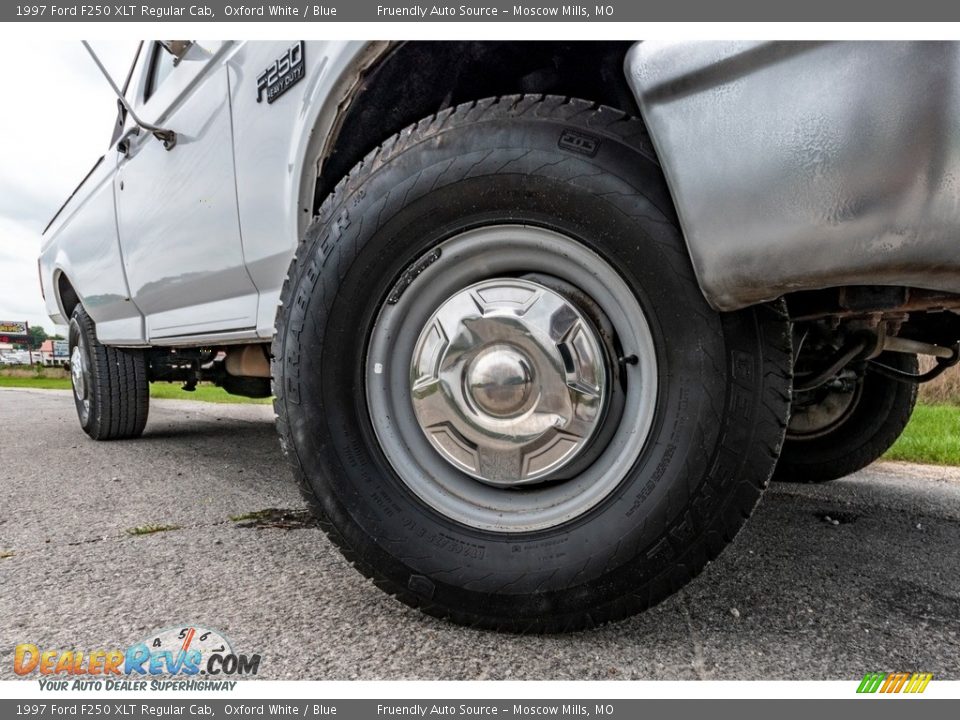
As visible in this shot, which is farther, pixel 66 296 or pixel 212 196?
pixel 66 296

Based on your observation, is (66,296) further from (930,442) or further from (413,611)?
(930,442)

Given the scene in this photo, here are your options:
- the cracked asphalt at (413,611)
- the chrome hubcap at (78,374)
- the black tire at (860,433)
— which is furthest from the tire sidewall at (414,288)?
the chrome hubcap at (78,374)

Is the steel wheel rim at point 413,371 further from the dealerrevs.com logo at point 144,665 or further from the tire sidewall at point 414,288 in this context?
the dealerrevs.com logo at point 144,665

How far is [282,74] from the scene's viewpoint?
1562mm

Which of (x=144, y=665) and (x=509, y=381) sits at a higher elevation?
(x=509, y=381)

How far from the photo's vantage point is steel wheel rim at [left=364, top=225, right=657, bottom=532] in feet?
3.44

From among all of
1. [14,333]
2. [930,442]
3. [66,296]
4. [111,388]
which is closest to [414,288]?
[111,388]

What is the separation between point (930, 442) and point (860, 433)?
1.48 metres

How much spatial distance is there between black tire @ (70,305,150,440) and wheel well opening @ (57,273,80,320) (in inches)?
19.3

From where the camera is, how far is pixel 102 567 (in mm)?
1392

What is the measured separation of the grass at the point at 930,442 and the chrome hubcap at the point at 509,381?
2889 millimetres

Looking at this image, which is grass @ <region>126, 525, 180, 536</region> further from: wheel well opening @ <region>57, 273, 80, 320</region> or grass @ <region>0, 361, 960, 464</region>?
wheel well opening @ <region>57, 273, 80, 320</region>

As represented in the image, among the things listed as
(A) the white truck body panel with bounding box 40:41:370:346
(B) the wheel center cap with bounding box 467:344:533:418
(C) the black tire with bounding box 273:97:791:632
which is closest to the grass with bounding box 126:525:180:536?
(A) the white truck body panel with bounding box 40:41:370:346

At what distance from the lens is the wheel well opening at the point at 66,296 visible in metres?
3.85
